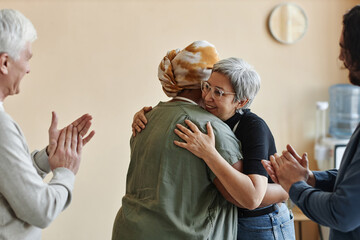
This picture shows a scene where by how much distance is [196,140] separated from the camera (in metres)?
1.49

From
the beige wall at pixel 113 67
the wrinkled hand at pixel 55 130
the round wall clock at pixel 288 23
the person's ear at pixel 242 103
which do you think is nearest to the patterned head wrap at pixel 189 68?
the person's ear at pixel 242 103

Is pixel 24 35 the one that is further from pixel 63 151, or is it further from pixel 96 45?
pixel 96 45

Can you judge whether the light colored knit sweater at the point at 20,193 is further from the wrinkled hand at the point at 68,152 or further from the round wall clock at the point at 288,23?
the round wall clock at the point at 288,23

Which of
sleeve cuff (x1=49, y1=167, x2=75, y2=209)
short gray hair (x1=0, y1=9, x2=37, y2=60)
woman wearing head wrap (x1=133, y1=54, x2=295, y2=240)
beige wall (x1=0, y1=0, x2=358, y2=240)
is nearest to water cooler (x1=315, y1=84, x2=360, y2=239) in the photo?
beige wall (x1=0, y1=0, x2=358, y2=240)

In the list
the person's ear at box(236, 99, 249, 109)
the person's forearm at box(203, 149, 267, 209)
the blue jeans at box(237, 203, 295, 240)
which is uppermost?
the person's ear at box(236, 99, 249, 109)

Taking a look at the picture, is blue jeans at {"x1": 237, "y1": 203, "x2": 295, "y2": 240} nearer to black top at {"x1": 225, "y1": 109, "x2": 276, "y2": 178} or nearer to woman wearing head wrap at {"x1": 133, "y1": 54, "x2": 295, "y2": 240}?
woman wearing head wrap at {"x1": 133, "y1": 54, "x2": 295, "y2": 240}

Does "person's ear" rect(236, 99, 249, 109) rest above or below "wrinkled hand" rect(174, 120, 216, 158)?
above

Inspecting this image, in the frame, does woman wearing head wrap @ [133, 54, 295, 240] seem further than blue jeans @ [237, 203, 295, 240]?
No

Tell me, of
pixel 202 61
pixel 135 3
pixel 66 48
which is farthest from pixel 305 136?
pixel 202 61

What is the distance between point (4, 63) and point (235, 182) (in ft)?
2.61

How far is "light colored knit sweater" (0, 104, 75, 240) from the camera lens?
1.25 metres

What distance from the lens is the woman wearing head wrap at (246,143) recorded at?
1.48 m

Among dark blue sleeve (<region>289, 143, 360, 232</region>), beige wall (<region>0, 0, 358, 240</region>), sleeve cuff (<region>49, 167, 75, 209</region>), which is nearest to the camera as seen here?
dark blue sleeve (<region>289, 143, 360, 232</region>)

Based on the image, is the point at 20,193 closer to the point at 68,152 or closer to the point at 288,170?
the point at 68,152
